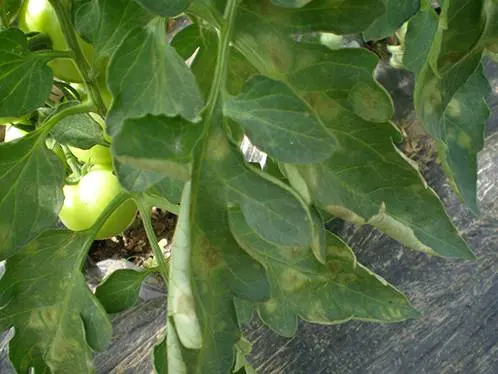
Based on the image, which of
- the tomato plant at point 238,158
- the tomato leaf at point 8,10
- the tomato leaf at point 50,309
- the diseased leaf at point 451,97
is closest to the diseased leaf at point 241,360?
the tomato plant at point 238,158

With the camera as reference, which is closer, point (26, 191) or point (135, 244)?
point (26, 191)

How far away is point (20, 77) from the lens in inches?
23.0

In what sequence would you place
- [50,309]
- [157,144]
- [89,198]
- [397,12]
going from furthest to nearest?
[89,198] → [50,309] → [397,12] → [157,144]

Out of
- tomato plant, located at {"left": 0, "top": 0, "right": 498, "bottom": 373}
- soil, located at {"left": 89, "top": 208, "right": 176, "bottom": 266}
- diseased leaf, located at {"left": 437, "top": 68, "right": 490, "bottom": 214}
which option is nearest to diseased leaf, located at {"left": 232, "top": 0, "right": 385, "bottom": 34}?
tomato plant, located at {"left": 0, "top": 0, "right": 498, "bottom": 373}

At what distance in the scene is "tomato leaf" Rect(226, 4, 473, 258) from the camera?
0.47 m

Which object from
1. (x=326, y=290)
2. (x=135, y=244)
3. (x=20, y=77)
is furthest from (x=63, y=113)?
(x=135, y=244)

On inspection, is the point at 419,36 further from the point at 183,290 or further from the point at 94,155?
the point at 94,155

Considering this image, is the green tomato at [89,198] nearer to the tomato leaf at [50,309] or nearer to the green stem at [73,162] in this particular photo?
the green stem at [73,162]

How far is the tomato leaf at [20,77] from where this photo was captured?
0.57 metres

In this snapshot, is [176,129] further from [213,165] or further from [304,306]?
[304,306]

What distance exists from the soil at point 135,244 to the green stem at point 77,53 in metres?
→ 0.35

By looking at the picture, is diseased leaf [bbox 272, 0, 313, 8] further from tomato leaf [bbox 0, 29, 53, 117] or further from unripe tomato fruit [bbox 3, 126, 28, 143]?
unripe tomato fruit [bbox 3, 126, 28, 143]

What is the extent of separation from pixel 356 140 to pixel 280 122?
80 millimetres

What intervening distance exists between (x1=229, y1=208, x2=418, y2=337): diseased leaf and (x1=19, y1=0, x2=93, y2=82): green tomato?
24 cm
